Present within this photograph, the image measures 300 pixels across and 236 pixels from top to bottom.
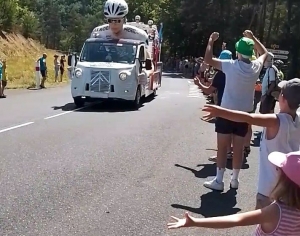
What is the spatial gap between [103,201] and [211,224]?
392 cm

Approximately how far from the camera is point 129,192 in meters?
7.62

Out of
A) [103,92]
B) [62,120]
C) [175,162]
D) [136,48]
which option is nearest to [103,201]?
[175,162]

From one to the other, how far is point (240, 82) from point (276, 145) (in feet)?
8.51

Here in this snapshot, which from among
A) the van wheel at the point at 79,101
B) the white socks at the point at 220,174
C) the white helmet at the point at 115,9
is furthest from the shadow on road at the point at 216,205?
the white helmet at the point at 115,9

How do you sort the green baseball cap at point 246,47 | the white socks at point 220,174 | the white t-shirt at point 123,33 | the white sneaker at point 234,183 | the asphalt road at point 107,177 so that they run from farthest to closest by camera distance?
the white t-shirt at point 123,33 < the white sneaker at point 234,183 < the white socks at point 220,174 < the green baseball cap at point 246,47 < the asphalt road at point 107,177

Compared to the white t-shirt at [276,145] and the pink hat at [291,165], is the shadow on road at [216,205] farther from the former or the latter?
the pink hat at [291,165]

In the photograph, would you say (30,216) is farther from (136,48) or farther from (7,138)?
(136,48)

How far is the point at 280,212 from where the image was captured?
3.24 m

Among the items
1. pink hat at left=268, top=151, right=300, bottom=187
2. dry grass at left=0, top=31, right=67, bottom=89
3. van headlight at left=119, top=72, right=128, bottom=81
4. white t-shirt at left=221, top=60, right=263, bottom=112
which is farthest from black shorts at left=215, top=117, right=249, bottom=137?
dry grass at left=0, top=31, right=67, bottom=89

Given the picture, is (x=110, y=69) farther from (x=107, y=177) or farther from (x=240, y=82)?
(x=240, y=82)

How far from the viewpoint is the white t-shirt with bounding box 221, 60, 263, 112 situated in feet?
23.7

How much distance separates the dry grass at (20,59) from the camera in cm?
3350

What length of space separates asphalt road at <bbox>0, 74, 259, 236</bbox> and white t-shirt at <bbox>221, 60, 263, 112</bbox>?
3.90 ft

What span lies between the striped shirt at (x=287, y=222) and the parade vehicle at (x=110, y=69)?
1533cm
